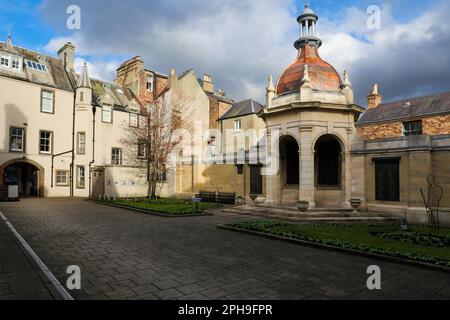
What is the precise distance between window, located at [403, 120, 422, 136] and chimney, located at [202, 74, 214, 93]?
87.1 feet

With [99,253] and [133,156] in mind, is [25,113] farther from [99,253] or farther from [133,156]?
[99,253]

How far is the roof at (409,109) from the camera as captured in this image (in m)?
27.9

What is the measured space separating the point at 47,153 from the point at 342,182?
26.5 metres

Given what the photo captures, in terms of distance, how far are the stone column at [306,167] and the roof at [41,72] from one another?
25.1 meters

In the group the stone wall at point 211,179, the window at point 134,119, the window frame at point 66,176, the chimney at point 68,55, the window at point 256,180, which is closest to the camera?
the window at point 256,180

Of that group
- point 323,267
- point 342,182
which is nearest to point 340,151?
point 342,182

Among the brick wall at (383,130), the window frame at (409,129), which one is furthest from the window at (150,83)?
the window frame at (409,129)

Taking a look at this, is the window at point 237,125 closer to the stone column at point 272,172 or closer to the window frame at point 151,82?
the window frame at point 151,82

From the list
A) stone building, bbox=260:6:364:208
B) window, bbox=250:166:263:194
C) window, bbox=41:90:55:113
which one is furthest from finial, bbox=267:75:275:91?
window, bbox=41:90:55:113

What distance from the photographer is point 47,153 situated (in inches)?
1094

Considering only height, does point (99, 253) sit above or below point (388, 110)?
below

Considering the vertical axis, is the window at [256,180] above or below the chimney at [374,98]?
below

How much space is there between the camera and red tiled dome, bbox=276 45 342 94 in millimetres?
18594
